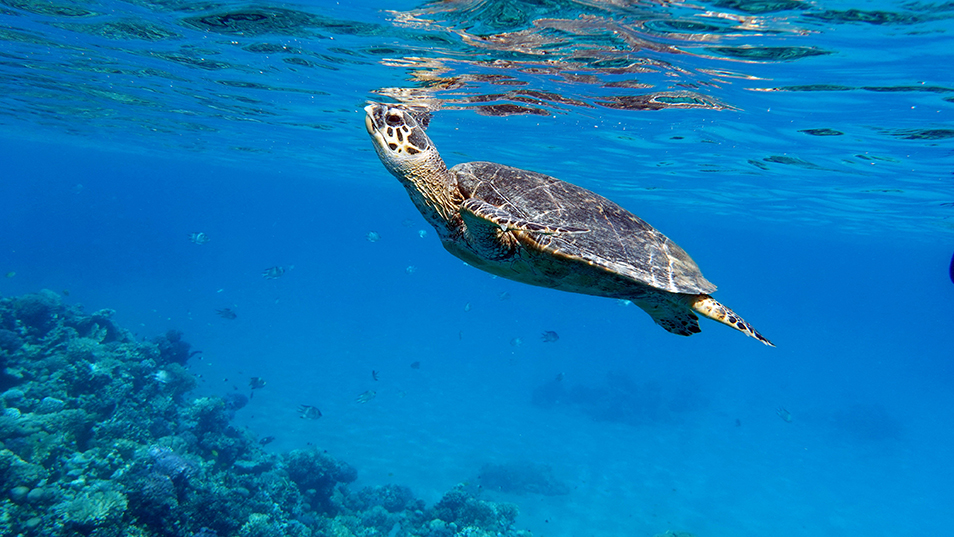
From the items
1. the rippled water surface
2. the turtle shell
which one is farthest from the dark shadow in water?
the turtle shell

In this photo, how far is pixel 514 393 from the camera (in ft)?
108

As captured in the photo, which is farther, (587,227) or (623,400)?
(623,400)

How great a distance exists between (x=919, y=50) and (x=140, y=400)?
63.8 ft

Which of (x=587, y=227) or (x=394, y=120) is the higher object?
(x=394, y=120)

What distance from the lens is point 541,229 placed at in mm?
3826

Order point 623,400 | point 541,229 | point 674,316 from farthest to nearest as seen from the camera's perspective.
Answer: point 623,400, point 674,316, point 541,229

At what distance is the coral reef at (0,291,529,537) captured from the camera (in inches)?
287

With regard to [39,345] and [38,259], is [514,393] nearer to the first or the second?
[39,345]

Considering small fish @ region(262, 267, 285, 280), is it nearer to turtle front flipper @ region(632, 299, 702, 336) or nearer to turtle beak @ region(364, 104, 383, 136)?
turtle beak @ region(364, 104, 383, 136)

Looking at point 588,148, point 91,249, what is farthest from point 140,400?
point 91,249

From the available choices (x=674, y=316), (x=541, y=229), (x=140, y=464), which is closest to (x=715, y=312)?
(x=674, y=316)

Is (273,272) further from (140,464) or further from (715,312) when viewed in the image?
(715,312)

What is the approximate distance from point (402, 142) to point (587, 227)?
2.12m

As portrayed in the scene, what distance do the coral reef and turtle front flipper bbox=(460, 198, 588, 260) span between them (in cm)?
741
